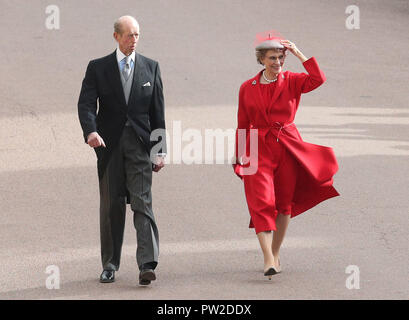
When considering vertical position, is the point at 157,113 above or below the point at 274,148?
above

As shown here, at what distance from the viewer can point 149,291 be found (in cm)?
832

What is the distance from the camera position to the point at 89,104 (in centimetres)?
852

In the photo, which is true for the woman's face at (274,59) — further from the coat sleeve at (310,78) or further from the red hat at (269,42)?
the coat sleeve at (310,78)

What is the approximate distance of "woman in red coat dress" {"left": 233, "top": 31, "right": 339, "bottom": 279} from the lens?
28.2ft

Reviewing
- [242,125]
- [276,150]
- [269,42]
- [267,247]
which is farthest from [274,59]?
[267,247]

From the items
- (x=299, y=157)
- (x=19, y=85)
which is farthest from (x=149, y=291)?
(x=19, y=85)

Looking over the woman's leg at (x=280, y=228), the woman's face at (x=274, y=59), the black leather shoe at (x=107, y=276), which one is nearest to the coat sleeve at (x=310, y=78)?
the woman's face at (x=274, y=59)

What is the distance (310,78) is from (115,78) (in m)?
1.39

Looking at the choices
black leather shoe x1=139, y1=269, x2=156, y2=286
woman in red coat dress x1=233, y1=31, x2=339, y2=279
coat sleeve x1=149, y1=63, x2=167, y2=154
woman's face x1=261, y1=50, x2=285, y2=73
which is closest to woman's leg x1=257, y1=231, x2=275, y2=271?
woman in red coat dress x1=233, y1=31, x2=339, y2=279

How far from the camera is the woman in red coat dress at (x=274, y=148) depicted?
8.59 meters

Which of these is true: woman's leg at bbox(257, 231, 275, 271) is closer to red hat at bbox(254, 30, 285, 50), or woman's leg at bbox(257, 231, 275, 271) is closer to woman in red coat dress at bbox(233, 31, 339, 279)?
woman in red coat dress at bbox(233, 31, 339, 279)

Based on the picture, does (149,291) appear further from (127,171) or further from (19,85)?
(19,85)

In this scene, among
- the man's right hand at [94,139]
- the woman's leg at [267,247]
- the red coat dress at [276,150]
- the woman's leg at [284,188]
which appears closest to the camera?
the man's right hand at [94,139]

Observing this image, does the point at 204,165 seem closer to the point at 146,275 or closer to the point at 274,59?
the point at 274,59
